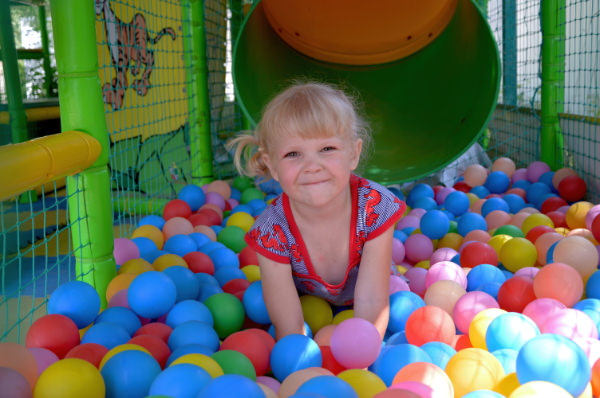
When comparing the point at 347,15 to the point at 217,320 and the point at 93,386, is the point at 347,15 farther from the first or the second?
the point at 93,386

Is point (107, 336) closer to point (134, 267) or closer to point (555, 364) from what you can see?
point (134, 267)

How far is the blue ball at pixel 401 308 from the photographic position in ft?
4.49

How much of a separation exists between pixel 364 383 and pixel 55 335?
677 millimetres

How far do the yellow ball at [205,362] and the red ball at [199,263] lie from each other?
0.70 metres

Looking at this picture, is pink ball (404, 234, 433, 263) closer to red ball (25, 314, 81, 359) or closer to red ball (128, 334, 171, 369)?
red ball (128, 334, 171, 369)

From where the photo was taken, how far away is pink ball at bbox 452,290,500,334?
1.31 meters

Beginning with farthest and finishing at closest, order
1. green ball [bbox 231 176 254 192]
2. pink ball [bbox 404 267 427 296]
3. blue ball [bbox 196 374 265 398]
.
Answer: green ball [bbox 231 176 254 192]
pink ball [bbox 404 267 427 296]
blue ball [bbox 196 374 265 398]

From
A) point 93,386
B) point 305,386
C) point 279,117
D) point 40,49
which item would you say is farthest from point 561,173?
point 40,49

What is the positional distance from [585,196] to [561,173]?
0.14 m

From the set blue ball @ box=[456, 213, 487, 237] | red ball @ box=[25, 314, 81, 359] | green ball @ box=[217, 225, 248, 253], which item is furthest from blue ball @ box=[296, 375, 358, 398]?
blue ball @ box=[456, 213, 487, 237]

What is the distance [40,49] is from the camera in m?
4.67

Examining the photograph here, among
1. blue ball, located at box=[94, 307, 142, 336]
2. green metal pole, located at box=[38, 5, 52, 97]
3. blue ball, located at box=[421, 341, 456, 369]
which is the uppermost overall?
green metal pole, located at box=[38, 5, 52, 97]

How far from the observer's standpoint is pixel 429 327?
122 centimetres

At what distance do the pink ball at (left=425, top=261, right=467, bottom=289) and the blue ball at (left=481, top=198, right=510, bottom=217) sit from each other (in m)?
0.76
